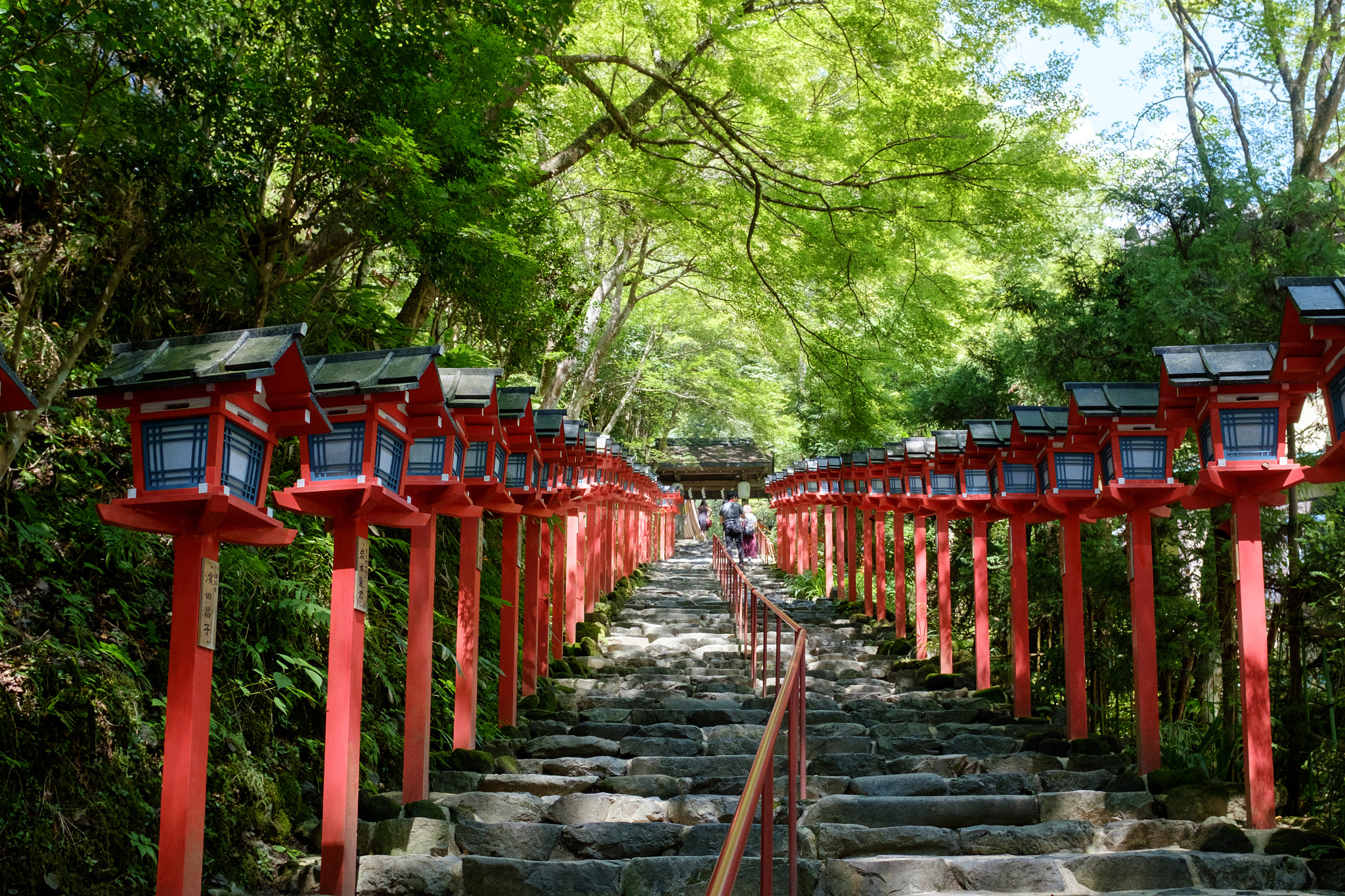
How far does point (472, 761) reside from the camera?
794cm

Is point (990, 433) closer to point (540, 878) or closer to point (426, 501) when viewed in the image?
point (426, 501)

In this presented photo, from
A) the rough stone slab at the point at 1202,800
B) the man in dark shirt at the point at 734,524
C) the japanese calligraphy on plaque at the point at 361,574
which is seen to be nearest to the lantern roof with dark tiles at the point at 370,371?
the japanese calligraphy on plaque at the point at 361,574

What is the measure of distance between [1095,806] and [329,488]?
17.3 feet

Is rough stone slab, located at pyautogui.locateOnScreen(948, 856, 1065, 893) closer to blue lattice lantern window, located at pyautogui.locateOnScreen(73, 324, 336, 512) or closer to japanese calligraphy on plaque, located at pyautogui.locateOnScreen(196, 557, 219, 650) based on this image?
japanese calligraphy on plaque, located at pyautogui.locateOnScreen(196, 557, 219, 650)

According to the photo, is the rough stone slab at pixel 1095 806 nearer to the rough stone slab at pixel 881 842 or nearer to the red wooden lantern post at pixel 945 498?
the rough stone slab at pixel 881 842

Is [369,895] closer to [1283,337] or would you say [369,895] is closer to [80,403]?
[80,403]

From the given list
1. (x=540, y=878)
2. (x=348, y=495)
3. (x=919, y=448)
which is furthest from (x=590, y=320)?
(x=540, y=878)

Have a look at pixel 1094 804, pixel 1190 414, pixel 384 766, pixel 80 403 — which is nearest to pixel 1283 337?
pixel 1190 414

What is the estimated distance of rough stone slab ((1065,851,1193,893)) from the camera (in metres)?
6.05

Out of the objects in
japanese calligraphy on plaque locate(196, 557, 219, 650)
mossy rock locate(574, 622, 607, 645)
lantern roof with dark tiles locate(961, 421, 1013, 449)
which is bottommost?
mossy rock locate(574, 622, 607, 645)

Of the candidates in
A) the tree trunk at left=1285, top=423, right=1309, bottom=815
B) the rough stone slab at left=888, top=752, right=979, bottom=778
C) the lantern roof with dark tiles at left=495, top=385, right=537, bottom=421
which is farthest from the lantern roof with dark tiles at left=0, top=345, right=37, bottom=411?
the tree trunk at left=1285, top=423, right=1309, bottom=815

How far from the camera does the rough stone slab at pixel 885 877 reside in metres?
5.97

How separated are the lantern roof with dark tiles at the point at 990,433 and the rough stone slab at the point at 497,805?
601 cm

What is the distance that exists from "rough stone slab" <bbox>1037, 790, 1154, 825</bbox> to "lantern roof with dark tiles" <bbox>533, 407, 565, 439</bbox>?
17.5 feet
